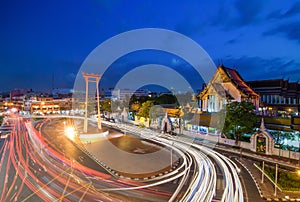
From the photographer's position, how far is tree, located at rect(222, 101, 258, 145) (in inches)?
786

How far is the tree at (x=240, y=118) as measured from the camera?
19969 mm

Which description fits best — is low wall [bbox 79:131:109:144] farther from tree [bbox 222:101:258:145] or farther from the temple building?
the temple building

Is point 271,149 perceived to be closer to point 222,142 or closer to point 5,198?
point 222,142

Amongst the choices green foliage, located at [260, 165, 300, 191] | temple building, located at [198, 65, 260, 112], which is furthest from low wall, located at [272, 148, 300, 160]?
temple building, located at [198, 65, 260, 112]

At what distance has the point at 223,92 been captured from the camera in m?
29.7

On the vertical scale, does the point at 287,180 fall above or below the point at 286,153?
below

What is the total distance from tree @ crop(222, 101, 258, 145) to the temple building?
7.87 metres

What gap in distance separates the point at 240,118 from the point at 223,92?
1027 cm

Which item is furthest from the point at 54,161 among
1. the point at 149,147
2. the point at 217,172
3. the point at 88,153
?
the point at 217,172

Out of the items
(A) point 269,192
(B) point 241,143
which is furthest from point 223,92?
(A) point 269,192

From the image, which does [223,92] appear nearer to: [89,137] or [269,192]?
[269,192]

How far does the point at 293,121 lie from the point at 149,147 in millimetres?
15101

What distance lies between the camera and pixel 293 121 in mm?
18359

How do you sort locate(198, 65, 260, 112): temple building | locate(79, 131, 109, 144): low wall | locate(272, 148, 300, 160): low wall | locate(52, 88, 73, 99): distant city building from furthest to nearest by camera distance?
locate(52, 88, 73, 99): distant city building < locate(198, 65, 260, 112): temple building < locate(79, 131, 109, 144): low wall < locate(272, 148, 300, 160): low wall
